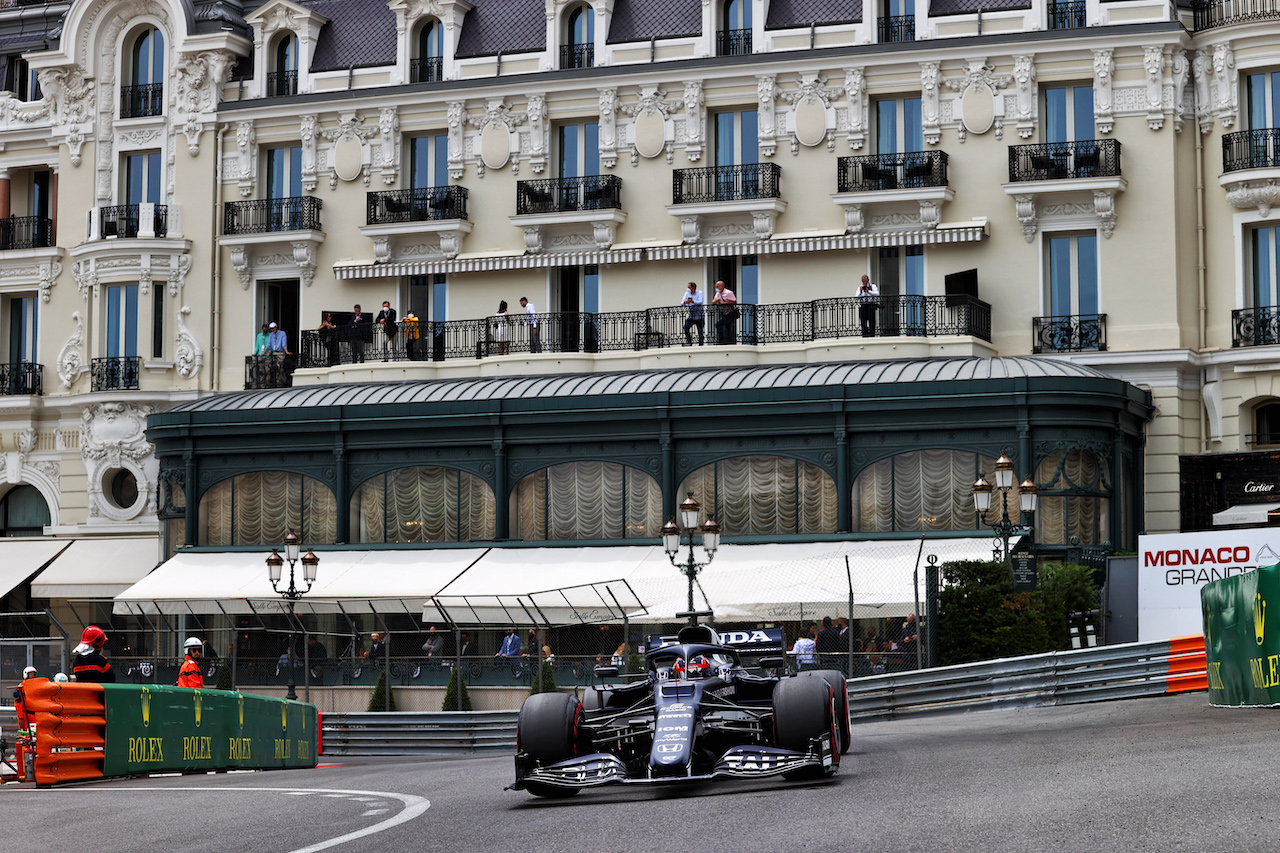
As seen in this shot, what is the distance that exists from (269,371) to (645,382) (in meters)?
10.2

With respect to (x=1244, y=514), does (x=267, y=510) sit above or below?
above

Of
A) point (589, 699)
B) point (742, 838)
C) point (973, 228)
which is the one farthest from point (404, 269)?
point (742, 838)

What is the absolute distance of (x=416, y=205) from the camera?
4334 centimetres

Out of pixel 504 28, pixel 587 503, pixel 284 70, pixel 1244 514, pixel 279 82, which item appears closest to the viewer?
pixel 1244 514

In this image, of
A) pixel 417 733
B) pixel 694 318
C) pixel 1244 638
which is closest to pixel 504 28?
pixel 694 318

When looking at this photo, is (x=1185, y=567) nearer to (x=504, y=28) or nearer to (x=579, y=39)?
(x=579, y=39)

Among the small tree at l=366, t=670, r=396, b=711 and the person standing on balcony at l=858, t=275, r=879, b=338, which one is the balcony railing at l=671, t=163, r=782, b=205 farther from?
the small tree at l=366, t=670, r=396, b=711

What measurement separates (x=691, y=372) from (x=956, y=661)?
38.9ft

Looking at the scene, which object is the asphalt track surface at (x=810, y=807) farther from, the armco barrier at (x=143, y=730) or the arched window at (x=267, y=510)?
the arched window at (x=267, y=510)

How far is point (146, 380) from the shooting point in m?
44.8

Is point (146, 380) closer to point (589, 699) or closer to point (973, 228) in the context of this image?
point (973, 228)

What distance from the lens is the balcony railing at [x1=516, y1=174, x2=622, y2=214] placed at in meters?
41.9

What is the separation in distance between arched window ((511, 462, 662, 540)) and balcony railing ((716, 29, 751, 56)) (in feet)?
33.7

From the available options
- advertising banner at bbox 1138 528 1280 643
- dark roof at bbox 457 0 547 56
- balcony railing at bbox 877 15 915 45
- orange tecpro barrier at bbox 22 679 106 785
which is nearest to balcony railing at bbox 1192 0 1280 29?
balcony railing at bbox 877 15 915 45
